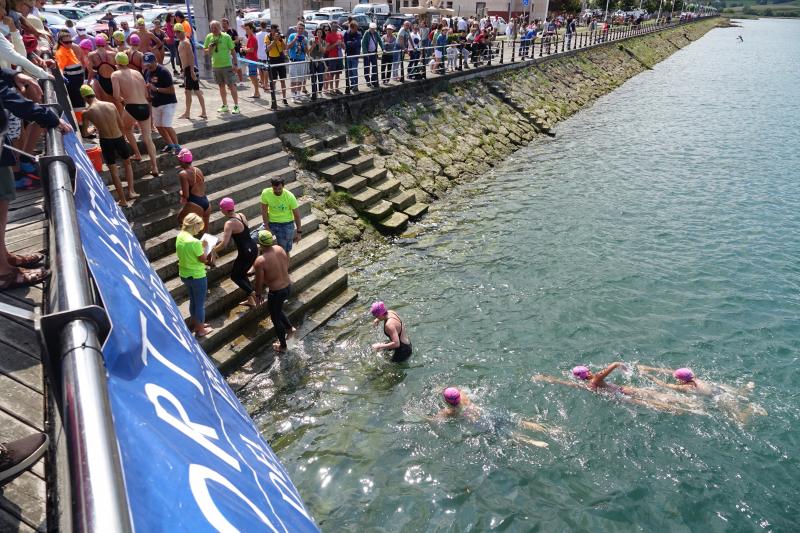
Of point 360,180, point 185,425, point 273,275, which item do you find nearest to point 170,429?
point 185,425

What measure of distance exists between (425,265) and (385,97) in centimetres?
815

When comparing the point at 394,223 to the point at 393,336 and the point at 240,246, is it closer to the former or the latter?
the point at 393,336

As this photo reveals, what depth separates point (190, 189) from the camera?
27.3 feet

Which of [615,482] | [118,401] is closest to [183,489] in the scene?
[118,401]

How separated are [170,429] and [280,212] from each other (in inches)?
288

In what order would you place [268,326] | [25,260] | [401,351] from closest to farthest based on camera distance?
[25,260]
[401,351]
[268,326]

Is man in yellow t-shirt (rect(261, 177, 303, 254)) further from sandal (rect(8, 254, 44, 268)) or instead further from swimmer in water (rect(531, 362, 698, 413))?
swimmer in water (rect(531, 362, 698, 413))

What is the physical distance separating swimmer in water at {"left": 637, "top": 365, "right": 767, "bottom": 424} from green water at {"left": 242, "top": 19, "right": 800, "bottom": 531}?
0.57ft

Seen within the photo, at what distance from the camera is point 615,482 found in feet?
21.3

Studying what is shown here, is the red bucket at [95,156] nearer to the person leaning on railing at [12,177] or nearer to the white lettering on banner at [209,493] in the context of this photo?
the person leaning on railing at [12,177]

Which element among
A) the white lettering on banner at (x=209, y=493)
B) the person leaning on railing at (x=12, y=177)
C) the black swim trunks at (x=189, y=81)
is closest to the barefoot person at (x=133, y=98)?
the black swim trunks at (x=189, y=81)

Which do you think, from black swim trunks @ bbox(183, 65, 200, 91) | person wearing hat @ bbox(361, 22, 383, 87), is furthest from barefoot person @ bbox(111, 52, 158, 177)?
person wearing hat @ bbox(361, 22, 383, 87)

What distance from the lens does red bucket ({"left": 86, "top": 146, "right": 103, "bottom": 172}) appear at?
7.97 m

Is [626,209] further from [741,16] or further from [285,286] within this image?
[741,16]
